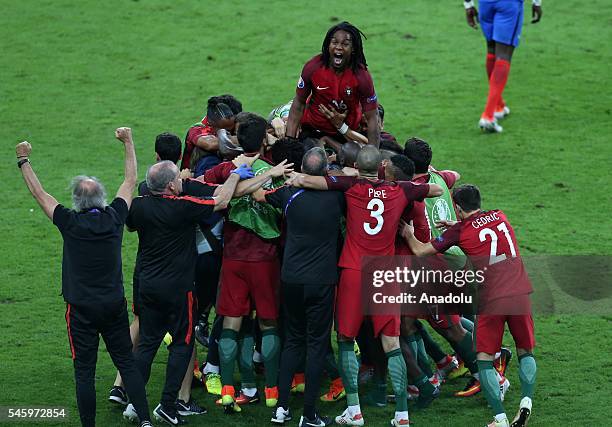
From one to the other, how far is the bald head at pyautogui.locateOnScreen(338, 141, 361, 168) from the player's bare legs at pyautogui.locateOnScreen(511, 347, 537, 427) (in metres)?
1.97

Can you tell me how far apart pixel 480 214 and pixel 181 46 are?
371 inches

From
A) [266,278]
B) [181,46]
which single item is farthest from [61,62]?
[266,278]

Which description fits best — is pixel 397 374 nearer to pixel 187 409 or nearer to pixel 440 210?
pixel 440 210

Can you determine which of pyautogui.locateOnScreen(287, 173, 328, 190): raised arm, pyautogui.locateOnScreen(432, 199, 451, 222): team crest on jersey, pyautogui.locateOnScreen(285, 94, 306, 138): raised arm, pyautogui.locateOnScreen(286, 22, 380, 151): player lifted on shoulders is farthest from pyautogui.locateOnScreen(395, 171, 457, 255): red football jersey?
pyautogui.locateOnScreen(285, 94, 306, 138): raised arm

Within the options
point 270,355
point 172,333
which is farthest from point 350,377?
point 172,333

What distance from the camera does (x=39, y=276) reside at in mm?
10469

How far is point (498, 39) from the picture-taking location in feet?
44.5

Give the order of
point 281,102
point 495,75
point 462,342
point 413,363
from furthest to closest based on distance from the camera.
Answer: point 281,102 < point 495,75 < point 462,342 < point 413,363

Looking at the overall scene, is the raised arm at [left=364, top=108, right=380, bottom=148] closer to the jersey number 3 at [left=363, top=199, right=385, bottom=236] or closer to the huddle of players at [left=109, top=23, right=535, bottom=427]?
the huddle of players at [left=109, top=23, right=535, bottom=427]

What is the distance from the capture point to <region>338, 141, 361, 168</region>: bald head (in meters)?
8.48

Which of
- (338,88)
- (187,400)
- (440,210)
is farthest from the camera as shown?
(338,88)

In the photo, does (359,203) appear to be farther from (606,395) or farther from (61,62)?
(61,62)

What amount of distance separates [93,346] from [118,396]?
2.92ft

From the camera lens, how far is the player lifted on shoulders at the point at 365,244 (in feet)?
25.3
